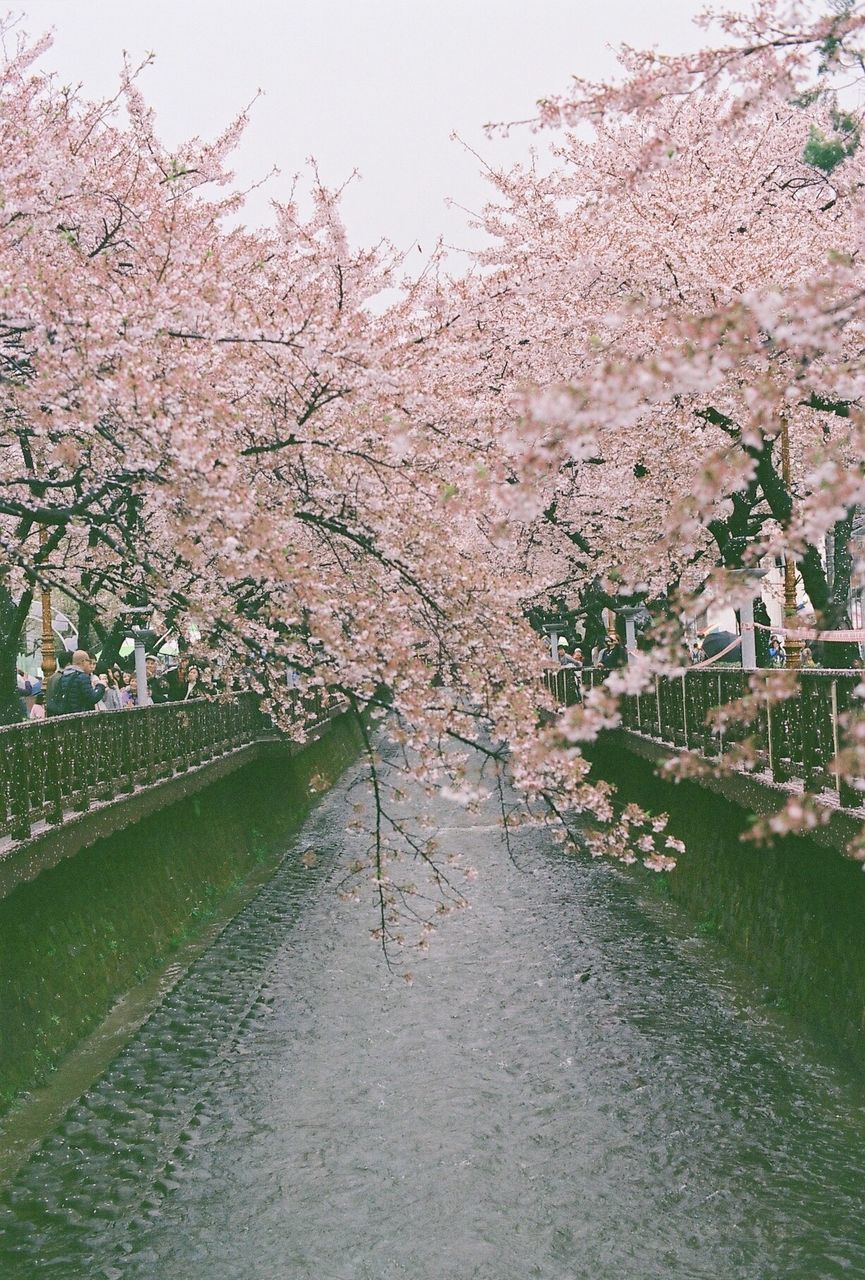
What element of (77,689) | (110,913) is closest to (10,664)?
(77,689)

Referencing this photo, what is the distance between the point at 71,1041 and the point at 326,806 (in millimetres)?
20179

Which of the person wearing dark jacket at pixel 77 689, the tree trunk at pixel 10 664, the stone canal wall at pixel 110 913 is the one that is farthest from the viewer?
the tree trunk at pixel 10 664

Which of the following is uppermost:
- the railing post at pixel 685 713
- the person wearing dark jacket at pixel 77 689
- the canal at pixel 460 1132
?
the person wearing dark jacket at pixel 77 689

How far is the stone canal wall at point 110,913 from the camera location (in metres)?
10.6

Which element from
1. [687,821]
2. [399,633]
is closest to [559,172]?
[687,821]

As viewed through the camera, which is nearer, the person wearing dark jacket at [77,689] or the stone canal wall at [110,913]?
the stone canal wall at [110,913]

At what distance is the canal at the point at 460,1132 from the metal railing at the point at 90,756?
2.23 meters

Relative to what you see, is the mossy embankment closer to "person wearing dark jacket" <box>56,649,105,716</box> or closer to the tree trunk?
"person wearing dark jacket" <box>56,649,105,716</box>

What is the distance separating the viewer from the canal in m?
8.02

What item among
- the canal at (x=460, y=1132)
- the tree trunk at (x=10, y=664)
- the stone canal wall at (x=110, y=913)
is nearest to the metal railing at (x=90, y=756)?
the stone canal wall at (x=110, y=913)

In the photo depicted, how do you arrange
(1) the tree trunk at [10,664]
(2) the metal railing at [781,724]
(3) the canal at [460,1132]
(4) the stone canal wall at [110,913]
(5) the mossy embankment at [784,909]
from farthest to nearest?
1. (1) the tree trunk at [10,664]
2. (4) the stone canal wall at [110,913]
3. (5) the mossy embankment at [784,909]
4. (2) the metal railing at [781,724]
5. (3) the canal at [460,1132]

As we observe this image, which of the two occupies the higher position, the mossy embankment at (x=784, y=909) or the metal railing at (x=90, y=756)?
the metal railing at (x=90, y=756)

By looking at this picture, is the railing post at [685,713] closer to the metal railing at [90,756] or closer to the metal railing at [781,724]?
the metal railing at [781,724]

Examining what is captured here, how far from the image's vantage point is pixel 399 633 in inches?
353
